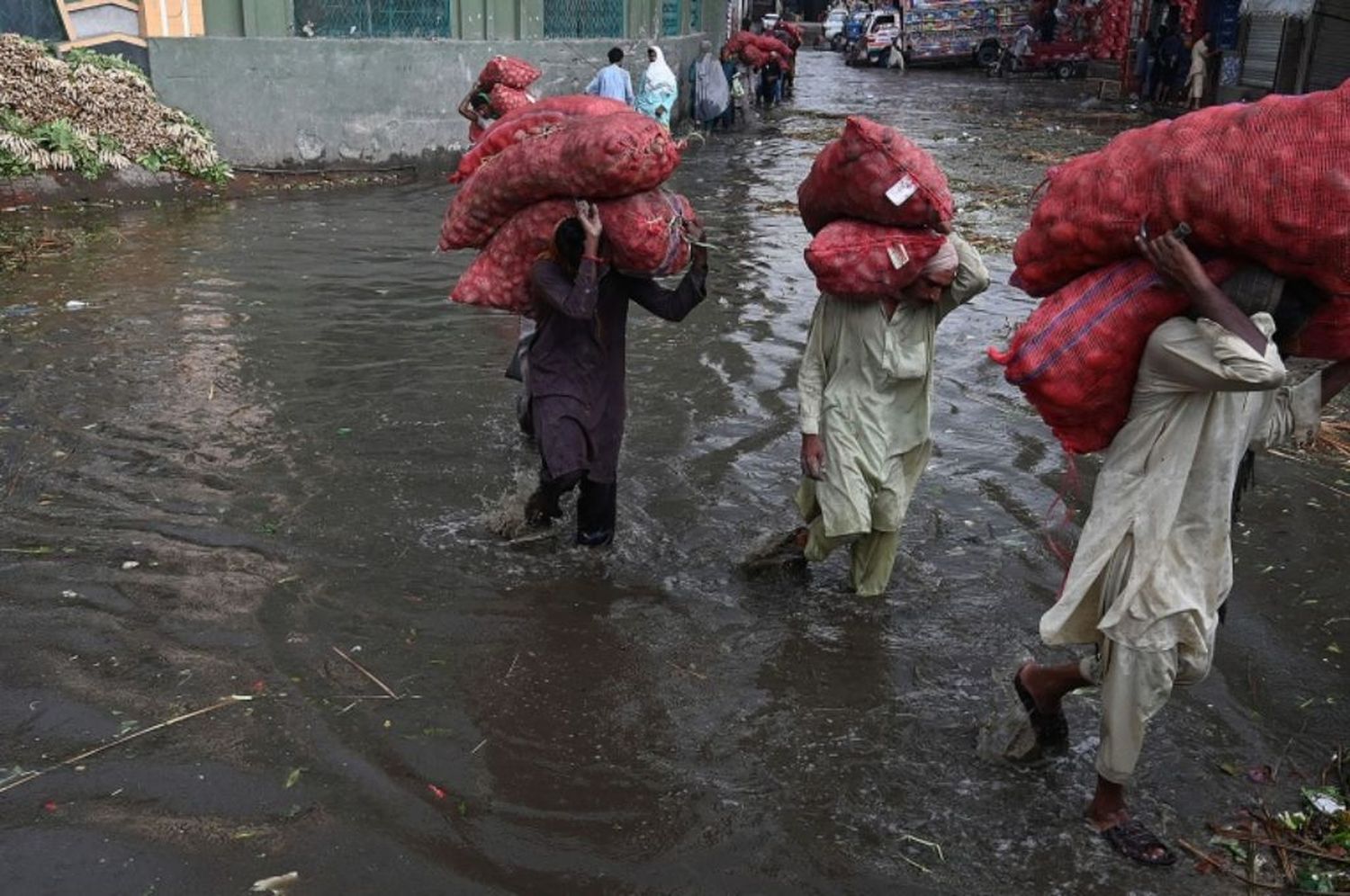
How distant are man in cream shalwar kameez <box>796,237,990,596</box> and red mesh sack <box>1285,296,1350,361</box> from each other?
4.11 feet

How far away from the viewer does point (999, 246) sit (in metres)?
11.2

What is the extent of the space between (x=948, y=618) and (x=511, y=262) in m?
2.11

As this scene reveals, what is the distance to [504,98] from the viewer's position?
7516 millimetres

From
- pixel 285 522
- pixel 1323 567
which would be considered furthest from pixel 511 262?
pixel 1323 567

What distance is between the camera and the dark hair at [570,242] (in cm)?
429

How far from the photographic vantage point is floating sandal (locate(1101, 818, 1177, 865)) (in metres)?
3.09

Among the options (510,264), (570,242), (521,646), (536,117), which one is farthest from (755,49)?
(521,646)

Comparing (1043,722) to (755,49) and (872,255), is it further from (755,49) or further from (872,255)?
(755,49)

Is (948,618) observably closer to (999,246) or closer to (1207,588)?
(1207,588)

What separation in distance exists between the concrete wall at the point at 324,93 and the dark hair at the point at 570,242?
1102 cm

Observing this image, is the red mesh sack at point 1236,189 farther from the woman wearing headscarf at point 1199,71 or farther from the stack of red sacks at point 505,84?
the woman wearing headscarf at point 1199,71

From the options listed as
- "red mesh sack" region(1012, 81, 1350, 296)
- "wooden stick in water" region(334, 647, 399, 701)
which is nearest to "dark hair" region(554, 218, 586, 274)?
"wooden stick in water" region(334, 647, 399, 701)

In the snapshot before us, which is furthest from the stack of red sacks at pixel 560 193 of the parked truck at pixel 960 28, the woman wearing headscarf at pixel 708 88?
the parked truck at pixel 960 28

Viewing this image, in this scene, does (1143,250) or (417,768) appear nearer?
(1143,250)
